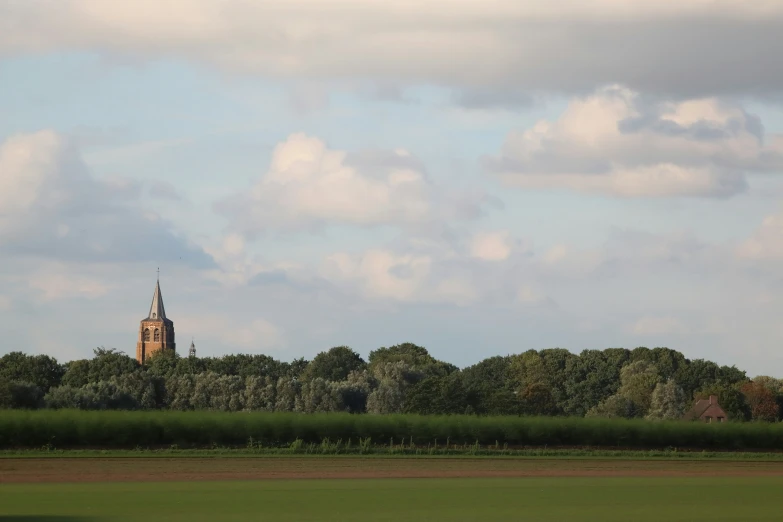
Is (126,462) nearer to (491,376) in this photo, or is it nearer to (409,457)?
(409,457)

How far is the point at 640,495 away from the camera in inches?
1419

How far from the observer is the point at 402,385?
120m

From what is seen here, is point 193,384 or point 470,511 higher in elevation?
point 193,384

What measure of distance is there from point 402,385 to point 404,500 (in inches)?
3447

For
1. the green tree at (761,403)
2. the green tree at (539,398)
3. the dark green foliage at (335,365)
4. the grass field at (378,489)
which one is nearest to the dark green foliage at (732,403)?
the green tree at (761,403)

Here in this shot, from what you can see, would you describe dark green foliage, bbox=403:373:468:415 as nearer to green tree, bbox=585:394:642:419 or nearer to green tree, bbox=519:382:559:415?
green tree, bbox=585:394:642:419

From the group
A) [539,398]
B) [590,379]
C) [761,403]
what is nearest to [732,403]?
[761,403]

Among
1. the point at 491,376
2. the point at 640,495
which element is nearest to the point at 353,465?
the point at 640,495

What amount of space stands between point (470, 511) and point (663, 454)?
120 feet

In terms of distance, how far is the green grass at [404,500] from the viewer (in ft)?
93.6

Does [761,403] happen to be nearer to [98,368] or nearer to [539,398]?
[539,398]

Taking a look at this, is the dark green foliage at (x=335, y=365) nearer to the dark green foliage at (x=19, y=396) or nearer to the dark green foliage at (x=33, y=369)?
the dark green foliage at (x=33, y=369)

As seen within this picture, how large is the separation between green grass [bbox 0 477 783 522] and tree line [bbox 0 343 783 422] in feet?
143

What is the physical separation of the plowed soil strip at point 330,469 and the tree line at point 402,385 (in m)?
29.1
